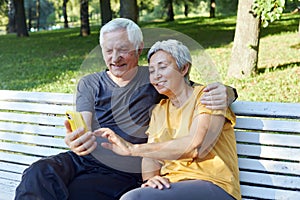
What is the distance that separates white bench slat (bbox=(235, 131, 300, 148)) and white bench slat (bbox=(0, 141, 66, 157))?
137 cm

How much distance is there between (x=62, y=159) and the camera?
2926 millimetres

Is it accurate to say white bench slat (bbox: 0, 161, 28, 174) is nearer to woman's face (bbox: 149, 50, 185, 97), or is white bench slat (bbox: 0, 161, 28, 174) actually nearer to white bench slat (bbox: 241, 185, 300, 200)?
woman's face (bbox: 149, 50, 185, 97)

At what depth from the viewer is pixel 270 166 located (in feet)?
9.14

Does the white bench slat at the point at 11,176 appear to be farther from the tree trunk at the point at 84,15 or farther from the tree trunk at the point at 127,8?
the tree trunk at the point at 84,15

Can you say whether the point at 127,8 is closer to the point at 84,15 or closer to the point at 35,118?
the point at 84,15

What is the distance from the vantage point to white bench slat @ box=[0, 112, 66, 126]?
11.6 ft

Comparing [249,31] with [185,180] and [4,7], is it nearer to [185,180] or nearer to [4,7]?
[185,180]

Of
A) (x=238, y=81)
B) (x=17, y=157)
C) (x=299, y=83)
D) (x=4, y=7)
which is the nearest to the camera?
(x=17, y=157)

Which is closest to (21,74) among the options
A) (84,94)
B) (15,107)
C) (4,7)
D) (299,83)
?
(299,83)

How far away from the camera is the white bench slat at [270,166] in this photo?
2.73m

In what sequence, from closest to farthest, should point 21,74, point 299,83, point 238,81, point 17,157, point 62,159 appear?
point 62,159
point 17,157
point 299,83
point 238,81
point 21,74

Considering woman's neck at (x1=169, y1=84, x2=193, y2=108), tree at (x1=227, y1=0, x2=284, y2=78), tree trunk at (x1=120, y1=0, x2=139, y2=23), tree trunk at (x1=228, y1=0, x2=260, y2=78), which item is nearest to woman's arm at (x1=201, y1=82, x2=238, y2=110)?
woman's neck at (x1=169, y1=84, x2=193, y2=108)

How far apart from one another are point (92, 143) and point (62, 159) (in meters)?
0.37

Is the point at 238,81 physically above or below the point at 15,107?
below
